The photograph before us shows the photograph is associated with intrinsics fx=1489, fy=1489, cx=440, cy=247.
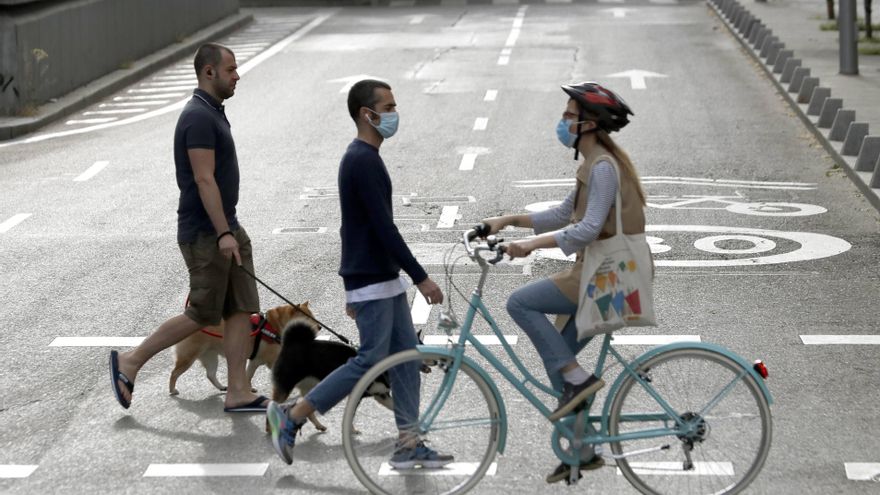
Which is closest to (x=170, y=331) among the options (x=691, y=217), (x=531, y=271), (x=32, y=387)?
(x=32, y=387)

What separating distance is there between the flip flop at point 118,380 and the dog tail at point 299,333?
1.00 meters

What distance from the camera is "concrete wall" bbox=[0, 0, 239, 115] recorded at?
65.8 feet

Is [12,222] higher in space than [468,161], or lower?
higher

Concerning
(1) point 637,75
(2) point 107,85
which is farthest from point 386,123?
(1) point 637,75

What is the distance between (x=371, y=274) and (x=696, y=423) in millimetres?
1589

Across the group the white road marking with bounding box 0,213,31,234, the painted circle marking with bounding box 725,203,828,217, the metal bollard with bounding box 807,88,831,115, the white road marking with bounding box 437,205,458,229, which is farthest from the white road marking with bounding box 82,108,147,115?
the painted circle marking with bounding box 725,203,828,217

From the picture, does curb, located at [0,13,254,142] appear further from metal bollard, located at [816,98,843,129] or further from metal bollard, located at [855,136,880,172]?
metal bollard, located at [855,136,880,172]

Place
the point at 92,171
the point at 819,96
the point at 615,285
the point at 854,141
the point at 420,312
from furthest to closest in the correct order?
the point at 819,96, the point at 92,171, the point at 854,141, the point at 420,312, the point at 615,285

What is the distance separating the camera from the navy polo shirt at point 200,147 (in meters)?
7.69

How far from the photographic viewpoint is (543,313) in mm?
6457

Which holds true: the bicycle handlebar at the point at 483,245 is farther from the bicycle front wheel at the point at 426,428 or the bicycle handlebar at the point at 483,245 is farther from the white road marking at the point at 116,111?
the white road marking at the point at 116,111

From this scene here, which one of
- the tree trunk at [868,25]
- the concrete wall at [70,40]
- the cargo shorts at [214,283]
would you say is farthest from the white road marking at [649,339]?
the tree trunk at [868,25]

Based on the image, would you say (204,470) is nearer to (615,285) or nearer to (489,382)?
(489,382)

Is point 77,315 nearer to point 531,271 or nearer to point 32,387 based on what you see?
point 32,387
